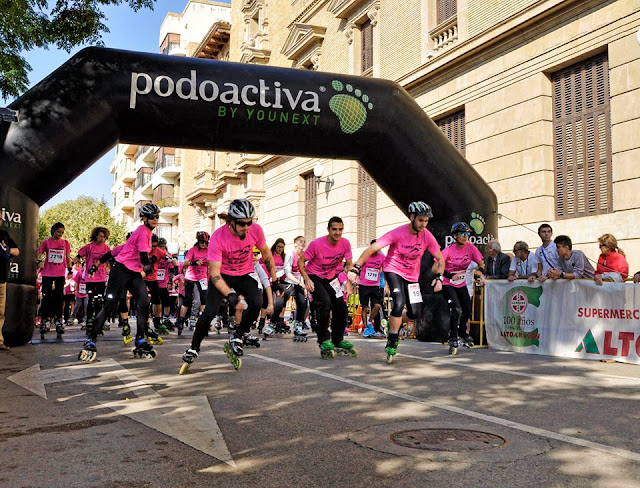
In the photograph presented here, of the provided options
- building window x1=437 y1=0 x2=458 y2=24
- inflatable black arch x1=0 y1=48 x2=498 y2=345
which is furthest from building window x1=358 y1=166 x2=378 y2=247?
inflatable black arch x1=0 y1=48 x2=498 y2=345

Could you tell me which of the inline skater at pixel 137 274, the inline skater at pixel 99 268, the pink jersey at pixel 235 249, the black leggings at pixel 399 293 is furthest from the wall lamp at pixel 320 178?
the pink jersey at pixel 235 249

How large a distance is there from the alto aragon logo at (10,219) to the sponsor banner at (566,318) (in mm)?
7623

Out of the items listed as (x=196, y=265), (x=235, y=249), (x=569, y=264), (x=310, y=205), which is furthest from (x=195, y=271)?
(x=310, y=205)

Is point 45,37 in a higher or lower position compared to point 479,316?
higher

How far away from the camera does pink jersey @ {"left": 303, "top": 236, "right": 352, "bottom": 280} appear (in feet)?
32.6

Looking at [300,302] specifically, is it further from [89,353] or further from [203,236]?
[89,353]

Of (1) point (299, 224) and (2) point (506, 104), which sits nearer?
(2) point (506, 104)

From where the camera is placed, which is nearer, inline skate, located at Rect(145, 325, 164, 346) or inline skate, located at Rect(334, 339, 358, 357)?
inline skate, located at Rect(334, 339, 358, 357)

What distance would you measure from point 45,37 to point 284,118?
4.60 metres

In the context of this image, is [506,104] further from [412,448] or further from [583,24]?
[412,448]

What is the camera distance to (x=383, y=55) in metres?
22.5

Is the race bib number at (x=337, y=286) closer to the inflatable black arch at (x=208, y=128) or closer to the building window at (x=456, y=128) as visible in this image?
the inflatable black arch at (x=208, y=128)

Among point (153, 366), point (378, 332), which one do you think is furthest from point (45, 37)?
point (378, 332)

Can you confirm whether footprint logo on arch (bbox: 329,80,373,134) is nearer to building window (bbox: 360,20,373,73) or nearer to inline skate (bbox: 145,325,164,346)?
inline skate (bbox: 145,325,164,346)
